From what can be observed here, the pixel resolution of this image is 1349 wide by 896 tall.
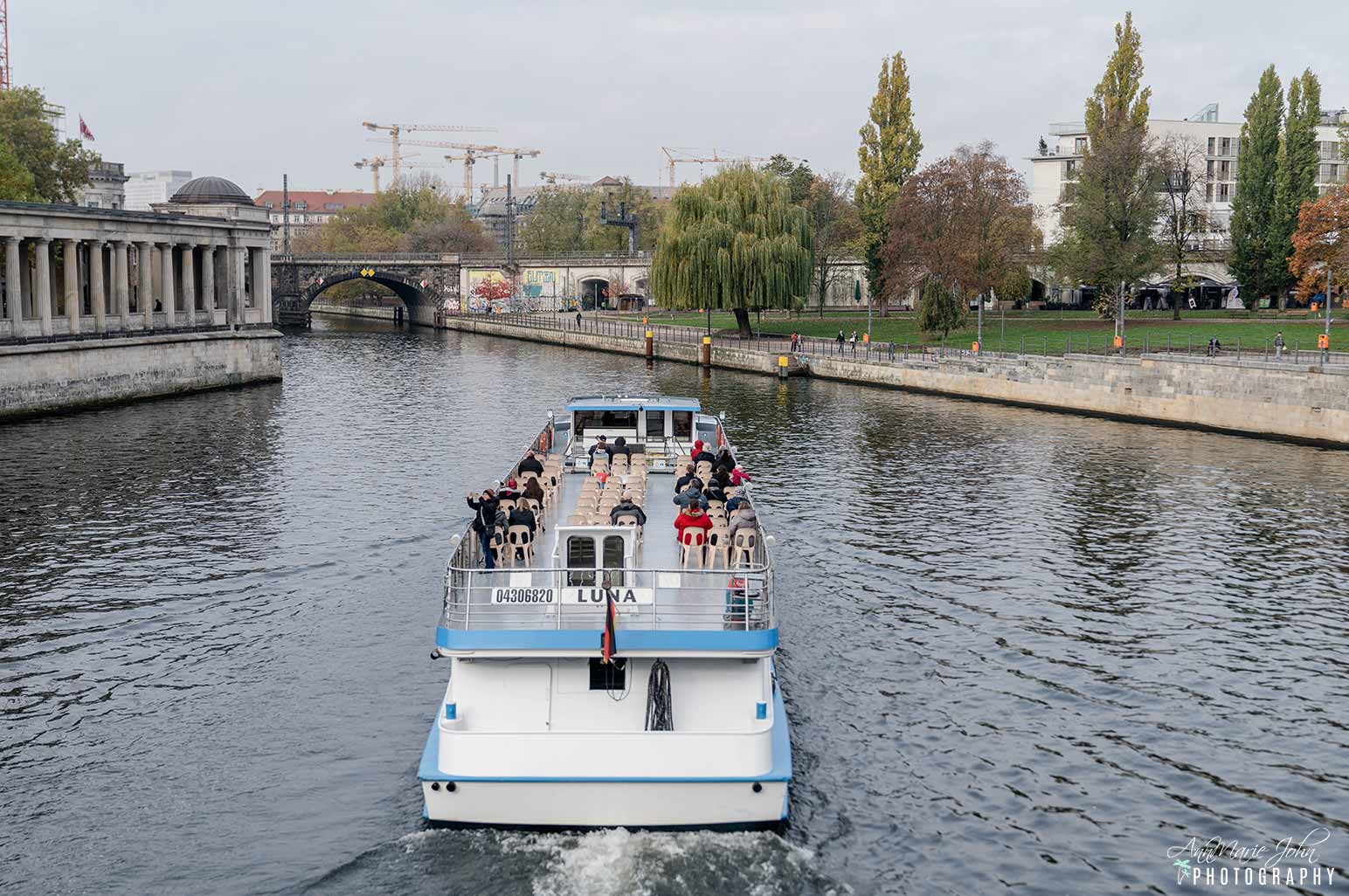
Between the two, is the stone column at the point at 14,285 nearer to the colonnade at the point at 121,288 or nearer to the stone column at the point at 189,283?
the colonnade at the point at 121,288

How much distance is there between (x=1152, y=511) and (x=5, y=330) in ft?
180

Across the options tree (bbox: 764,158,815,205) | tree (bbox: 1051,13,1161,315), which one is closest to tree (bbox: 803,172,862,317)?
tree (bbox: 764,158,815,205)

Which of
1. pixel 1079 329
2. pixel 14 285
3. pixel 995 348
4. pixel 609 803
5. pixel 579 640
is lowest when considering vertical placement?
pixel 609 803

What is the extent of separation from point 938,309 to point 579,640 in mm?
71689

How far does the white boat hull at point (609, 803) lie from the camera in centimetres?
1773

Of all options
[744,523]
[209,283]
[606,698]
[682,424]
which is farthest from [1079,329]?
[606,698]

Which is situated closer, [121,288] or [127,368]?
[127,368]

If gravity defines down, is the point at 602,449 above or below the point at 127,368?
below

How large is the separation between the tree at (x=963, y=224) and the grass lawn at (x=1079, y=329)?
4.14m

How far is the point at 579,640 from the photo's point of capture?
1842 centimetres

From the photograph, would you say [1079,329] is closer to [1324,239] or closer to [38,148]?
[1324,239]

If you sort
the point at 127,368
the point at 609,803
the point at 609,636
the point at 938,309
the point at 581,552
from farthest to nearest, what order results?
1. the point at 938,309
2. the point at 127,368
3. the point at 581,552
4. the point at 609,636
5. the point at 609,803

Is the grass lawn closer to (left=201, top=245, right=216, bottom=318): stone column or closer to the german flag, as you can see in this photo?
(left=201, top=245, right=216, bottom=318): stone column

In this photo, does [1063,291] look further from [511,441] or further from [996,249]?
[511,441]
